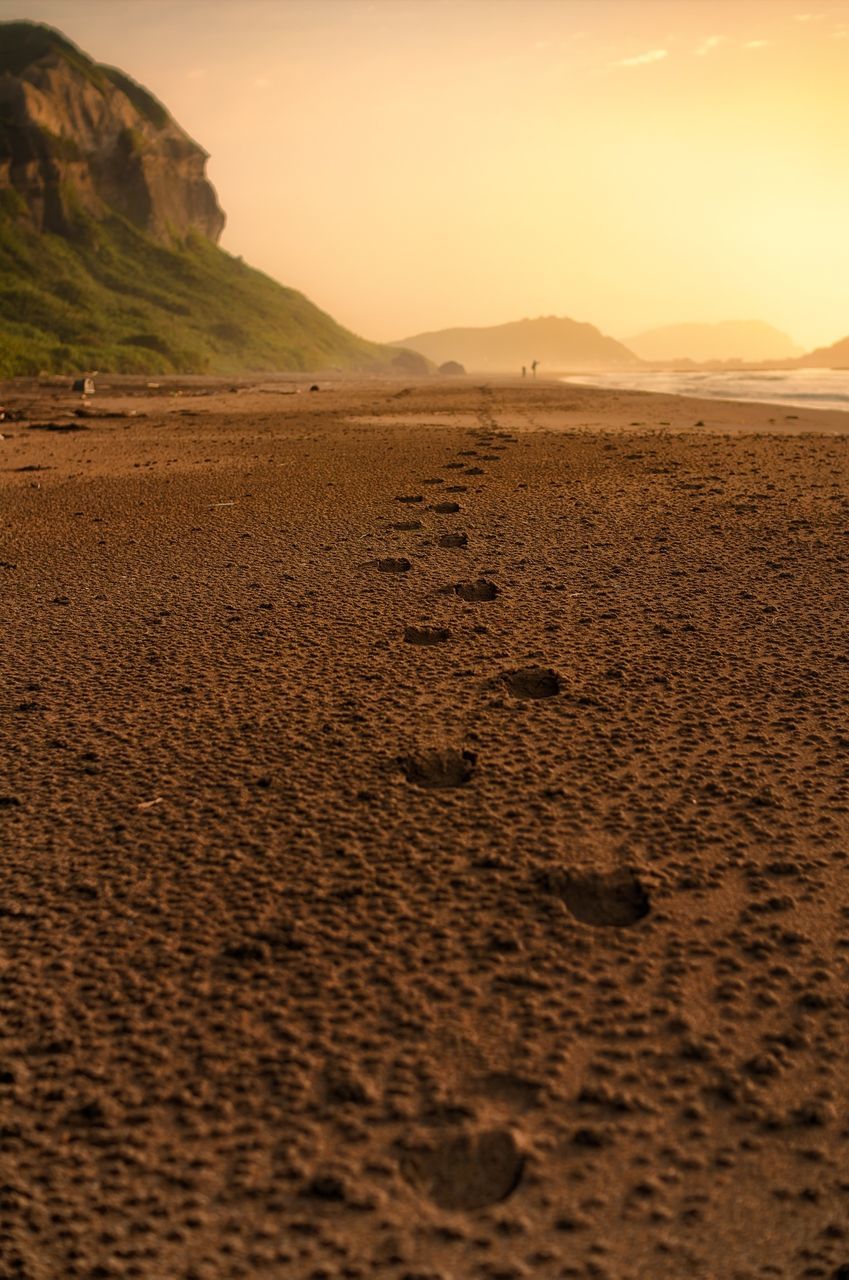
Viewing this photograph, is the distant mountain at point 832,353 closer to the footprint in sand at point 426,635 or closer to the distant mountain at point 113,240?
the distant mountain at point 113,240

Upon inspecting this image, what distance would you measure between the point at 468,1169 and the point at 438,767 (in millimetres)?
1167

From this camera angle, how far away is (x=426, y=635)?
3408 millimetres

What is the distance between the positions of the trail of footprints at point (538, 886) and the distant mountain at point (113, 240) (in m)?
40.6

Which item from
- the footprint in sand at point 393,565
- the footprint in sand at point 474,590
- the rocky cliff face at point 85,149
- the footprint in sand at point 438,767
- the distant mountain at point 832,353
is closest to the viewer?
the footprint in sand at point 438,767

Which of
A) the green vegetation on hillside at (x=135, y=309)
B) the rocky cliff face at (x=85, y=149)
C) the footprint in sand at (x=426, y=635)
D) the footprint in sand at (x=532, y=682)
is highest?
the rocky cliff face at (x=85, y=149)

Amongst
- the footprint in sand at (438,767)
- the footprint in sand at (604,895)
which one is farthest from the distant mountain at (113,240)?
the footprint in sand at (604,895)

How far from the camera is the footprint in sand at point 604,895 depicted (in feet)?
5.91

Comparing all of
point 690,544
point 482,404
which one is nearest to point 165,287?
point 482,404

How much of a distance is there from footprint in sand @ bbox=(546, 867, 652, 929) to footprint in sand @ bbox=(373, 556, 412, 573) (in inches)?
100

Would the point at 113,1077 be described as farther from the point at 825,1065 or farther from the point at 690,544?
the point at 690,544

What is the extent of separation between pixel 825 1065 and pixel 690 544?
3.56m

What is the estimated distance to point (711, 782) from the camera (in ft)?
7.50

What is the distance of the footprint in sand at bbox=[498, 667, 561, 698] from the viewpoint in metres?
2.89

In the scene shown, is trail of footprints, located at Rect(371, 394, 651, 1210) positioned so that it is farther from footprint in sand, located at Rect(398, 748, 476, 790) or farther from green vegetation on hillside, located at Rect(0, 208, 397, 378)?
green vegetation on hillside, located at Rect(0, 208, 397, 378)
